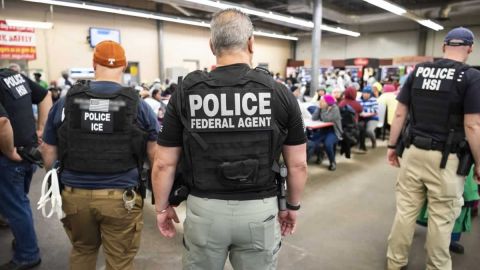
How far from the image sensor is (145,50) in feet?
40.7

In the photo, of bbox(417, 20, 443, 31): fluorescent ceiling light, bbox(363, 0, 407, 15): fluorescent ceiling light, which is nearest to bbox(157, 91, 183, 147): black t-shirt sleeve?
bbox(363, 0, 407, 15): fluorescent ceiling light

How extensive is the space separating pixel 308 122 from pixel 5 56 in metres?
7.62

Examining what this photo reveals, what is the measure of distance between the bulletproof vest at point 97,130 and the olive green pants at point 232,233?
558 millimetres

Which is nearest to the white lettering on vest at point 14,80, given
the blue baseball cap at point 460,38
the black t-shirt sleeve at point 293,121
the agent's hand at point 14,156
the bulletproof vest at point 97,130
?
the agent's hand at point 14,156

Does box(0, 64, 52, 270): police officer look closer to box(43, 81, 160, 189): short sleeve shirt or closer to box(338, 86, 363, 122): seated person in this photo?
box(43, 81, 160, 189): short sleeve shirt

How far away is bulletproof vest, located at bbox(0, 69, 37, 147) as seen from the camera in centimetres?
219

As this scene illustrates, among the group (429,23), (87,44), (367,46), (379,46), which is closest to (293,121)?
(87,44)

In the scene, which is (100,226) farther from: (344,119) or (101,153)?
(344,119)

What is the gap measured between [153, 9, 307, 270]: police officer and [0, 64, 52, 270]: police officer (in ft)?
4.63

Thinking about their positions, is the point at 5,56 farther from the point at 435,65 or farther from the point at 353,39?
the point at 353,39

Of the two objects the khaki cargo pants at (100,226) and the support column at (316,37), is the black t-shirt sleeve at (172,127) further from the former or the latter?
the support column at (316,37)

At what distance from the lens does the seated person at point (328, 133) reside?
5.26 meters

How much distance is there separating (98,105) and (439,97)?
1931 mm

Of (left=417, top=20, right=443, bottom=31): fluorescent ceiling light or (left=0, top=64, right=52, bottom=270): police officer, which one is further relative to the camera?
(left=417, top=20, right=443, bottom=31): fluorescent ceiling light
